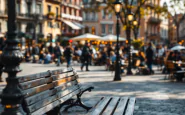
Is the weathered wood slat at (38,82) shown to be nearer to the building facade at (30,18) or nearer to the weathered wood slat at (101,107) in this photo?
the weathered wood slat at (101,107)

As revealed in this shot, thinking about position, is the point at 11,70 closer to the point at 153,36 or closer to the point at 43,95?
the point at 43,95

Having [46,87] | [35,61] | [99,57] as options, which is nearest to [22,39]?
[35,61]

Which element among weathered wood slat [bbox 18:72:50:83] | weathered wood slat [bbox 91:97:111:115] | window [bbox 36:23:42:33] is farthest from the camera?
window [bbox 36:23:42:33]

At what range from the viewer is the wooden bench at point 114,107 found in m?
5.34

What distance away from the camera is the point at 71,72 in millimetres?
7090

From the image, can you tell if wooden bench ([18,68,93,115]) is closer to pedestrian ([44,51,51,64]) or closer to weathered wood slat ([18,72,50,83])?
weathered wood slat ([18,72,50,83])

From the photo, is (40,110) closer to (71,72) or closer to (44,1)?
(71,72)

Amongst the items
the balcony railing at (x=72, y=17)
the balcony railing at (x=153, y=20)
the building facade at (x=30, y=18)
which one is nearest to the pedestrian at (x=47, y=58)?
the building facade at (x=30, y=18)

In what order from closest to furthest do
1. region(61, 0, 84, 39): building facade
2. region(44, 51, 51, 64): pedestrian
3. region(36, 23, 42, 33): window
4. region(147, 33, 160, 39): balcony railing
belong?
region(44, 51, 51, 64): pedestrian, region(36, 23, 42, 33): window, region(61, 0, 84, 39): building facade, region(147, 33, 160, 39): balcony railing

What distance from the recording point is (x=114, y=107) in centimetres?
579

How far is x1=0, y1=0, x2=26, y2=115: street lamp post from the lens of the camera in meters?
4.40

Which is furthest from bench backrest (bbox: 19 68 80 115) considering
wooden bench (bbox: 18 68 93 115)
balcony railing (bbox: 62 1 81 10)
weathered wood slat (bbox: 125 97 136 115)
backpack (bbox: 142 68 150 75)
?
balcony railing (bbox: 62 1 81 10)

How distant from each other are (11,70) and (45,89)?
90cm

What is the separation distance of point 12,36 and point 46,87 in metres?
1.09
